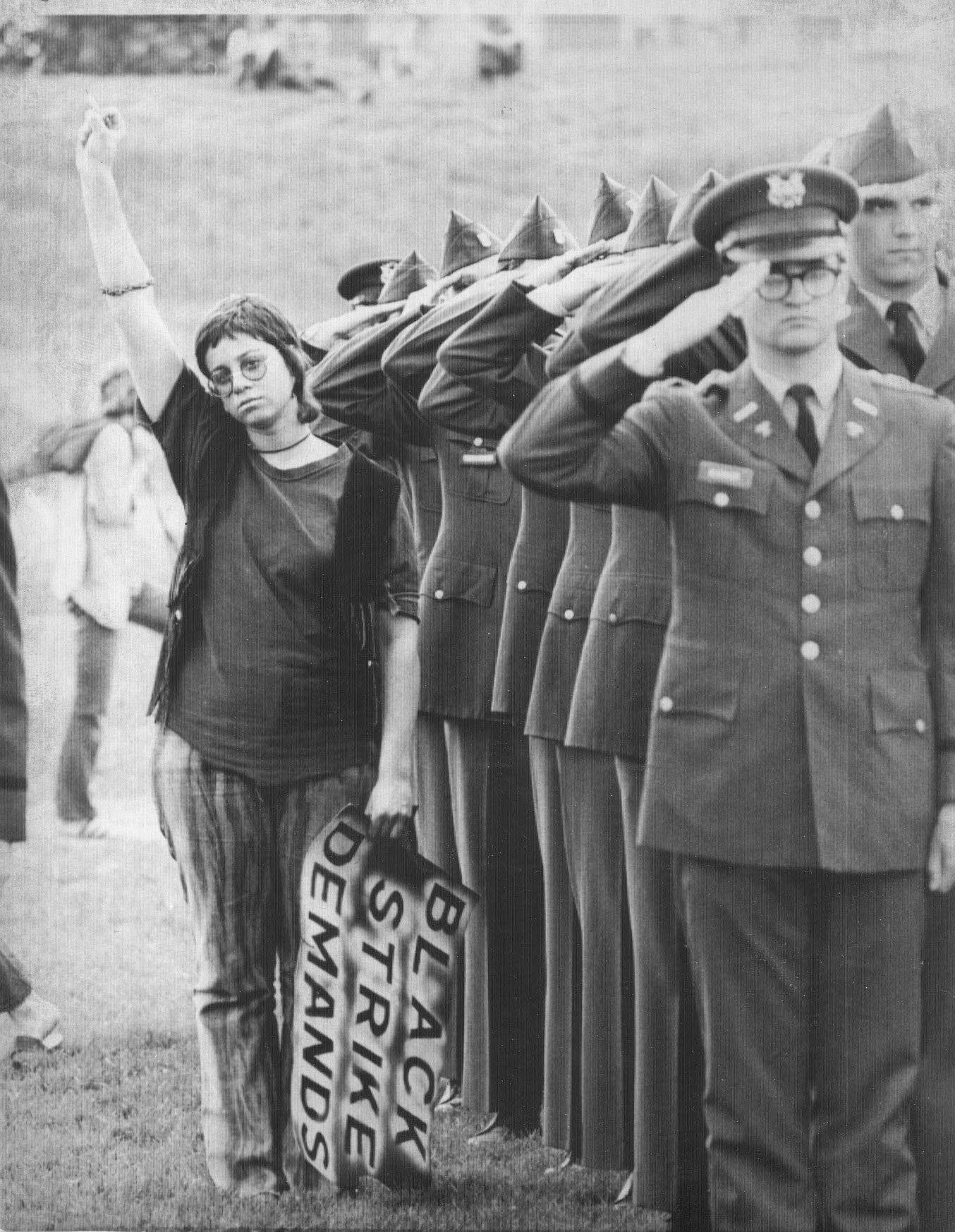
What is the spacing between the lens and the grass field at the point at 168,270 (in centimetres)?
534

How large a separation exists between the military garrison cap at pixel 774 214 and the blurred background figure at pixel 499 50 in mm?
1100

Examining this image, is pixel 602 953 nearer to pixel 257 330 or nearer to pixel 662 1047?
pixel 662 1047

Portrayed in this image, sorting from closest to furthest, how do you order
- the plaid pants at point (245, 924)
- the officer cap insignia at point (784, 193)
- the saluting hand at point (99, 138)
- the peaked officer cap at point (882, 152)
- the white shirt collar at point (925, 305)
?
the officer cap insignia at point (784, 193)
the white shirt collar at point (925, 305)
the peaked officer cap at point (882, 152)
the plaid pants at point (245, 924)
the saluting hand at point (99, 138)

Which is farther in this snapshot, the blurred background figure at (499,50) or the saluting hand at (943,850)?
the blurred background figure at (499,50)

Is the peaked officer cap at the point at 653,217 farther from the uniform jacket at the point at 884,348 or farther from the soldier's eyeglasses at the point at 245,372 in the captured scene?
the soldier's eyeglasses at the point at 245,372

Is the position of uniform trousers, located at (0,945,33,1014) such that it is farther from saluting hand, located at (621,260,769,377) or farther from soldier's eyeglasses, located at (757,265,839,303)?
soldier's eyeglasses, located at (757,265,839,303)

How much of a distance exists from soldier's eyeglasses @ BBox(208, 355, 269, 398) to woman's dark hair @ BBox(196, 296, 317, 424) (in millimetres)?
54

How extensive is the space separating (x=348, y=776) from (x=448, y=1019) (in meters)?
0.79

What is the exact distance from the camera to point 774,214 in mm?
4555

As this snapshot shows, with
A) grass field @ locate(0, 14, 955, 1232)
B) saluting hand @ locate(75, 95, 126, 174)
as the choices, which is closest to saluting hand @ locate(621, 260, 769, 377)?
grass field @ locate(0, 14, 955, 1232)

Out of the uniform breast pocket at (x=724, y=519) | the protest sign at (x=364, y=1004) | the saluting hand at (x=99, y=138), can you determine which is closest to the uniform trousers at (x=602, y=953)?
the protest sign at (x=364, y=1004)

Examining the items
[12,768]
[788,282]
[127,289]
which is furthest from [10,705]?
[788,282]

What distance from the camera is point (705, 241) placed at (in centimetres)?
462

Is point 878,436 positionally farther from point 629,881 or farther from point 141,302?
point 141,302
